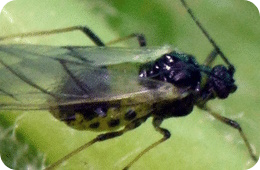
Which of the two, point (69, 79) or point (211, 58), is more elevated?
point (211, 58)

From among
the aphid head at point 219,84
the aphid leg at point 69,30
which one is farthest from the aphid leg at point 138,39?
the aphid head at point 219,84

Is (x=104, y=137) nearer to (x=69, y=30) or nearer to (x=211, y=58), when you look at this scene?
(x=69, y=30)

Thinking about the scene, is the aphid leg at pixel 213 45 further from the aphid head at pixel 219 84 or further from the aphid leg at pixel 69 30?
the aphid leg at pixel 69 30

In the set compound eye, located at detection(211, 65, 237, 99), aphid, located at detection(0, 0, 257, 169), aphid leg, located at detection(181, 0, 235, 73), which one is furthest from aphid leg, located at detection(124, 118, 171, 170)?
aphid leg, located at detection(181, 0, 235, 73)

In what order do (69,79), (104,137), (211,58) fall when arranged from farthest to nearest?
(211,58) → (104,137) → (69,79)

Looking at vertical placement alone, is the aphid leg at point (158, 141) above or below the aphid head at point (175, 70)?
below

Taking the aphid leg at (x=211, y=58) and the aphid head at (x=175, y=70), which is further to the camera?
the aphid leg at (x=211, y=58)

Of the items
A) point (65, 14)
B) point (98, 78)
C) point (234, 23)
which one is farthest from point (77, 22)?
point (234, 23)

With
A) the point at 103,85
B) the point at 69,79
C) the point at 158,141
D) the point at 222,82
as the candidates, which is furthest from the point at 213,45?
the point at 69,79
